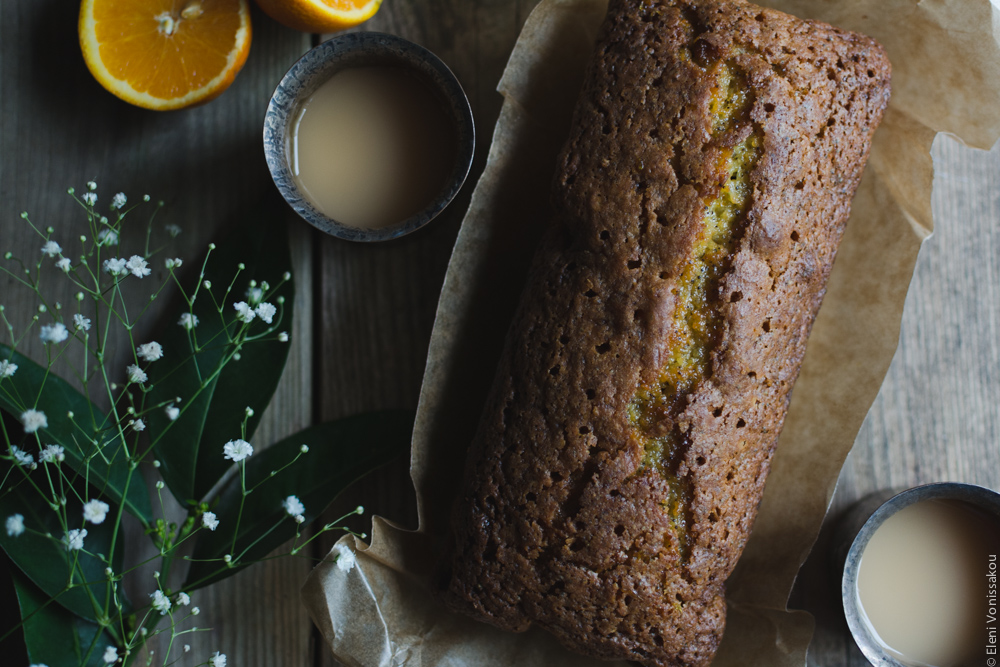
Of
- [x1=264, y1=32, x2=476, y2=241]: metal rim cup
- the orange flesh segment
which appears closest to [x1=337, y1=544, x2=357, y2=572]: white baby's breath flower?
[x1=264, y1=32, x2=476, y2=241]: metal rim cup

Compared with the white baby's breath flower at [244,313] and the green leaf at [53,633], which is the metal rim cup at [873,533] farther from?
the green leaf at [53,633]

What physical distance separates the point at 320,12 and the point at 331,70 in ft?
0.43

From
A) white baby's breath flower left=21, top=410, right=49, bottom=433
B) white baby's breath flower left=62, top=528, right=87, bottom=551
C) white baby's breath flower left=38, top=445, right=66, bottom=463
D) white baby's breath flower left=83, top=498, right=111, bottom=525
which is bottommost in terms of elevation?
white baby's breath flower left=62, top=528, right=87, bottom=551

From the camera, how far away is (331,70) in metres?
1.67

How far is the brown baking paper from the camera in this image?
1536mm

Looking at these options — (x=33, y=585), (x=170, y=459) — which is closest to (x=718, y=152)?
(x=170, y=459)

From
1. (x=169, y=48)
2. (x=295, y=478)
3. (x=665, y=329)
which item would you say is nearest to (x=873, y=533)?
(x=665, y=329)

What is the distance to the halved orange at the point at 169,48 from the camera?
1.67m

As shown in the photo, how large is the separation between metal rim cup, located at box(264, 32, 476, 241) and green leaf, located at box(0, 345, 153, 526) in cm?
62

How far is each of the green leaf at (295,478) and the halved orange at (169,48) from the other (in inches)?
31.6

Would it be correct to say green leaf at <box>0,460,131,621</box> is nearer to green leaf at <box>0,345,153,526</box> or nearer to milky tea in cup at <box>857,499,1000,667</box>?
green leaf at <box>0,345,153,526</box>

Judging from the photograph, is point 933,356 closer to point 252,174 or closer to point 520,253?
point 520,253

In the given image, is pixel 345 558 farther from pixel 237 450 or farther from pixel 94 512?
pixel 94 512

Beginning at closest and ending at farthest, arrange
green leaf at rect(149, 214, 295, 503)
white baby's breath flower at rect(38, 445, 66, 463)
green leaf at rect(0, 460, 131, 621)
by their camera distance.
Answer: white baby's breath flower at rect(38, 445, 66, 463)
green leaf at rect(0, 460, 131, 621)
green leaf at rect(149, 214, 295, 503)
